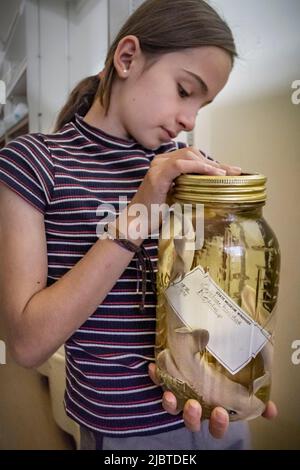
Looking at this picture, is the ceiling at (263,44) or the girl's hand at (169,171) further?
the ceiling at (263,44)

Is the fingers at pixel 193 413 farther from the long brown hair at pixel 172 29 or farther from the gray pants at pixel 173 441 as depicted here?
the long brown hair at pixel 172 29

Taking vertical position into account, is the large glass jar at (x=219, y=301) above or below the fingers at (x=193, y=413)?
above

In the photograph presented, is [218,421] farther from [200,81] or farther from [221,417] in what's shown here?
[200,81]

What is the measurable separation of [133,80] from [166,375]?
0.76 ft

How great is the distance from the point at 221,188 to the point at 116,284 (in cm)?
13

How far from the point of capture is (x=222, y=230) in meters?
0.25

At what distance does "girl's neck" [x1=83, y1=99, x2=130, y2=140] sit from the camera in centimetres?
34

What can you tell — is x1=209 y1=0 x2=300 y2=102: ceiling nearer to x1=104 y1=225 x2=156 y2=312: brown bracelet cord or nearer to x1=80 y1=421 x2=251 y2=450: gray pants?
x1=104 y1=225 x2=156 y2=312: brown bracelet cord

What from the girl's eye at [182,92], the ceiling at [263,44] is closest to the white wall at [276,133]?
the ceiling at [263,44]

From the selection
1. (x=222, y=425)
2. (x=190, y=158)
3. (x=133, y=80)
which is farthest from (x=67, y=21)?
(x=222, y=425)

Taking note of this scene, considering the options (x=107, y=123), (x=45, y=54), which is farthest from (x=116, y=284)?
(x=45, y=54)

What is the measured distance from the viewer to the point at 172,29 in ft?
0.97

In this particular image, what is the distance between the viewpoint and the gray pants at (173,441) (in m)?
0.32
